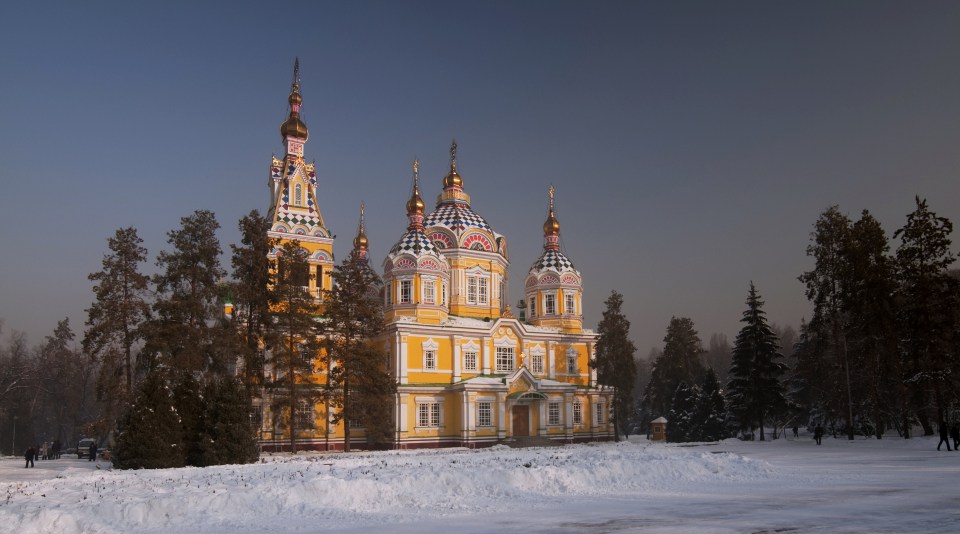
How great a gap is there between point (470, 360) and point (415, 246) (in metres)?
7.33

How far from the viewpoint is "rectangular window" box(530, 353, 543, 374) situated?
4494 centimetres

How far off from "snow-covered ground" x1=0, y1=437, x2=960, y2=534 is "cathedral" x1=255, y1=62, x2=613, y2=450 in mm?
18943

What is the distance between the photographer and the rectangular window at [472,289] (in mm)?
46250

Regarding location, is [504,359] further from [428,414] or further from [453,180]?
[453,180]

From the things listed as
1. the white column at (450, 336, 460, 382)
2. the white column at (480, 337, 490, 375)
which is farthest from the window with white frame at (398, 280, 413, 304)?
the white column at (480, 337, 490, 375)

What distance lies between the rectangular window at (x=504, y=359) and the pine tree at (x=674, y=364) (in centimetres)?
1667

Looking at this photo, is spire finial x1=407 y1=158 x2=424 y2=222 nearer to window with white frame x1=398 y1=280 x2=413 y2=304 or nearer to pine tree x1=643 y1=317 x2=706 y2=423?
window with white frame x1=398 y1=280 x2=413 y2=304

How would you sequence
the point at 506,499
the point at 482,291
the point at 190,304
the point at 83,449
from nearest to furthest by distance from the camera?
the point at 506,499 < the point at 190,304 < the point at 83,449 < the point at 482,291

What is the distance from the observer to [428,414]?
132ft

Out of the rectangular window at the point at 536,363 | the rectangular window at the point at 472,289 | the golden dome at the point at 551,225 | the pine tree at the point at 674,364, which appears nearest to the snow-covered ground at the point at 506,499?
the rectangular window at the point at 536,363

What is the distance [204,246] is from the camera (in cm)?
3284

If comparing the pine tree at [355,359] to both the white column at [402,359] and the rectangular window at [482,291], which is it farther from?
the rectangular window at [482,291]

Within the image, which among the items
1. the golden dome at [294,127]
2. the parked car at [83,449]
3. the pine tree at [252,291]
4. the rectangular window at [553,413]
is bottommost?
the parked car at [83,449]

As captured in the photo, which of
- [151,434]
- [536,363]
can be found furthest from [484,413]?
[151,434]
